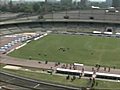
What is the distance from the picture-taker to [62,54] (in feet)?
148

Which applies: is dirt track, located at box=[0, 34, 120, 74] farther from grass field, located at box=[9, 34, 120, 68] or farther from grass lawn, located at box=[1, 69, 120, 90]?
grass lawn, located at box=[1, 69, 120, 90]

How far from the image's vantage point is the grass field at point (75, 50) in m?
41.7

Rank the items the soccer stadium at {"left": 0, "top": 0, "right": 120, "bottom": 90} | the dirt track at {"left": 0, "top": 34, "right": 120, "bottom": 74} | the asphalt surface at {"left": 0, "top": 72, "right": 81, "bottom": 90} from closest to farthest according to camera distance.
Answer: the asphalt surface at {"left": 0, "top": 72, "right": 81, "bottom": 90}
the soccer stadium at {"left": 0, "top": 0, "right": 120, "bottom": 90}
the dirt track at {"left": 0, "top": 34, "right": 120, "bottom": 74}

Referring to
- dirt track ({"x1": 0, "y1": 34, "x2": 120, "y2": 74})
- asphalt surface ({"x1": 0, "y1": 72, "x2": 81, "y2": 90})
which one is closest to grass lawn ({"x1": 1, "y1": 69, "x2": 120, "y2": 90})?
asphalt surface ({"x1": 0, "y1": 72, "x2": 81, "y2": 90})

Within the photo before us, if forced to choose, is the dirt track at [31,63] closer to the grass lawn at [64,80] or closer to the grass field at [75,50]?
the grass field at [75,50]

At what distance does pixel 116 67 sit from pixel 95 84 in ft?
26.7

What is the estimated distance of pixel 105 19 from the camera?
270ft

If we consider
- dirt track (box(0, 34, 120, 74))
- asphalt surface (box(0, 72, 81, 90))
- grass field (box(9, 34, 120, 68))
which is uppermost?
asphalt surface (box(0, 72, 81, 90))

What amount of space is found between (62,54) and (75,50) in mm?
4204

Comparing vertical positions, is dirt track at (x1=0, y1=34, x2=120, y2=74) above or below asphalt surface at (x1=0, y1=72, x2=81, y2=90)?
below

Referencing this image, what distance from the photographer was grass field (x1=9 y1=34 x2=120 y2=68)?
4169 centimetres

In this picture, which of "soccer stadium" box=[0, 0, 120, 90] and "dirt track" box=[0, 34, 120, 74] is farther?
"dirt track" box=[0, 34, 120, 74]

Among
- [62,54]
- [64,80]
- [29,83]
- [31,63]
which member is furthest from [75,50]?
[29,83]

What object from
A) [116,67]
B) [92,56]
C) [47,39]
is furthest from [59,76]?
[47,39]
